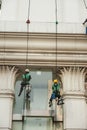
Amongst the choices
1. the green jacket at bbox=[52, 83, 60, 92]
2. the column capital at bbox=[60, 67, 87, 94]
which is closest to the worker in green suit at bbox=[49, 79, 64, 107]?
the green jacket at bbox=[52, 83, 60, 92]

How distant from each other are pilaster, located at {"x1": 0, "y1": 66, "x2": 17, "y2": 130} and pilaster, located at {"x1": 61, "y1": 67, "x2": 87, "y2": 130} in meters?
2.08

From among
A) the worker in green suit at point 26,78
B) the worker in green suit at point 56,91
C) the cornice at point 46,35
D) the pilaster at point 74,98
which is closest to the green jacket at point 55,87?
the worker in green suit at point 56,91

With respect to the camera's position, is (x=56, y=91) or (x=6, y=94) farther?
(x=6, y=94)

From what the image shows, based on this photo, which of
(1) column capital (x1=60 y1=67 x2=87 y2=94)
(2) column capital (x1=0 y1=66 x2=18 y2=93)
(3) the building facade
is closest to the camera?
(3) the building facade

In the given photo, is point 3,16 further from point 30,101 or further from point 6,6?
point 30,101

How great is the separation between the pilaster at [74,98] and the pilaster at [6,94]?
2.08 m

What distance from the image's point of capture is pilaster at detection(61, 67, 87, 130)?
13.5 meters

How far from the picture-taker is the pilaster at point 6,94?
1342 centimetres

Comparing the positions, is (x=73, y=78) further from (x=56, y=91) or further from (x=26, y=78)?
(x=26, y=78)

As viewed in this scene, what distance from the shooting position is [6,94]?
13852 mm

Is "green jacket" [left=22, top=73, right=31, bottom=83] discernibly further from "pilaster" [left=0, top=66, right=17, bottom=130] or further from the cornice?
the cornice

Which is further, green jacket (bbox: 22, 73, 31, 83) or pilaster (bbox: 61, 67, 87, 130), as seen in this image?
green jacket (bbox: 22, 73, 31, 83)

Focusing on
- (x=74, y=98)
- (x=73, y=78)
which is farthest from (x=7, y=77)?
(x=74, y=98)

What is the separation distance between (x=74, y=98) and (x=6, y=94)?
267 centimetres
